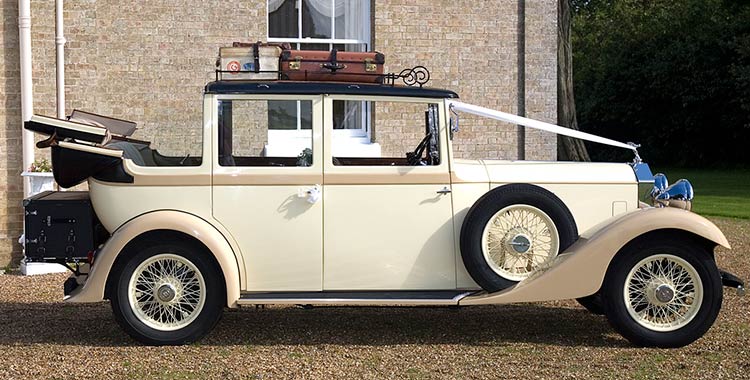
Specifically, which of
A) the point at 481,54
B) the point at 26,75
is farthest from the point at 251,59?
the point at 481,54

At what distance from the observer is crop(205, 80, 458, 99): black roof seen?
6637 millimetres

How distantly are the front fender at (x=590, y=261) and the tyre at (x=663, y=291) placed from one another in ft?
0.41

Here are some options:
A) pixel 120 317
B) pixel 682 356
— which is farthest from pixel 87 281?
pixel 682 356

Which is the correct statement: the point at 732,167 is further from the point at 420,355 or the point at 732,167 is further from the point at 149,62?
the point at 420,355

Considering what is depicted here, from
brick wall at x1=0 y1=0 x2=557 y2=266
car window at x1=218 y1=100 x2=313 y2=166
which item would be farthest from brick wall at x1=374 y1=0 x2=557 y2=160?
car window at x1=218 y1=100 x2=313 y2=166

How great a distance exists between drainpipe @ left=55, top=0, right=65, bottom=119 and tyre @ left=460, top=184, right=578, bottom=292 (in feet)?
21.2

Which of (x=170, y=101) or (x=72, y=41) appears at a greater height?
(x=72, y=41)

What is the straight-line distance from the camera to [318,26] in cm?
1201

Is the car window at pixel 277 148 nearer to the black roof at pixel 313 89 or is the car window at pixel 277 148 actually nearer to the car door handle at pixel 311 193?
the black roof at pixel 313 89

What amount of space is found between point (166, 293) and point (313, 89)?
1.76 m

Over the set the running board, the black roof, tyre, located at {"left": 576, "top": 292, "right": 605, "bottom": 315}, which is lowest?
tyre, located at {"left": 576, "top": 292, "right": 605, "bottom": 315}

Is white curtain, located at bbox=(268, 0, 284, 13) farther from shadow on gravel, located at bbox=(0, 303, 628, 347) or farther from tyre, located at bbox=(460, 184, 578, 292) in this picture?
tyre, located at bbox=(460, 184, 578, 292)

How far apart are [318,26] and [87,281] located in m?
6.29

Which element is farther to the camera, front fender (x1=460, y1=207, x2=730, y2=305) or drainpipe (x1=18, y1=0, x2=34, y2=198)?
drainpipe (x1=18, y1=0, x2=34, y2=198)
